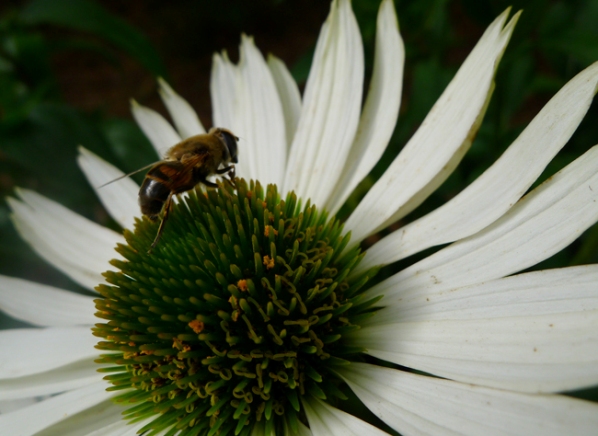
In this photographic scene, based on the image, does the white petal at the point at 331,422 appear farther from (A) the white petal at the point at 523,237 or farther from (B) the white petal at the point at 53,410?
(B) the white petal at the point at 53,410

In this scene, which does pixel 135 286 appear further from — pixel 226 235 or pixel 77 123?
pixel 77 123

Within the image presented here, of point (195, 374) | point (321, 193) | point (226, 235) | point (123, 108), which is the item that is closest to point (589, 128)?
point (321, 193)

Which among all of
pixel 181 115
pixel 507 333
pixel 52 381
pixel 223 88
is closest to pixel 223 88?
pixel 223 88

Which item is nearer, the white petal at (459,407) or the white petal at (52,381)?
the white petal at (459,407)

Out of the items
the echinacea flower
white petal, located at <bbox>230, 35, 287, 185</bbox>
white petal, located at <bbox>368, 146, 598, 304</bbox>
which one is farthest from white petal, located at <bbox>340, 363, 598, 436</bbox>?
white petal, located at <bbox>230, 35, 287, 185</bbox>

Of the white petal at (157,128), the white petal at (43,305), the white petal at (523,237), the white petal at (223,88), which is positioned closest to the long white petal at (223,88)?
the white petal at (223,88)

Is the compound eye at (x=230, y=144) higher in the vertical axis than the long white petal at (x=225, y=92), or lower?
lower

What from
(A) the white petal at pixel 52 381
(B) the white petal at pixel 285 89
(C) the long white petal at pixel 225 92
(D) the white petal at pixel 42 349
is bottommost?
(A) the white petal at pixel 52 381
